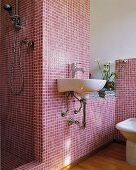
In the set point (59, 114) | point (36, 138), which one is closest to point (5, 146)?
point (36, 138)

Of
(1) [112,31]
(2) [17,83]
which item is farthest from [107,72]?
(2) [17,83]

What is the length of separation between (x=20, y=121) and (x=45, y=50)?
840 mm

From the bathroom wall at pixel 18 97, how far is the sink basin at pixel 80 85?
36 centimetres

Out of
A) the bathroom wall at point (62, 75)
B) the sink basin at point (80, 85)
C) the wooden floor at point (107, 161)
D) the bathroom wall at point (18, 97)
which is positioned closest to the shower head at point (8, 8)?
the bathroom wall at point (18, 97)

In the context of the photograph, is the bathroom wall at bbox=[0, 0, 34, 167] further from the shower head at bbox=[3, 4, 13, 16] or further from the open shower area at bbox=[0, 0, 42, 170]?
the shower head at bbox=[3, 4, 13, 16]

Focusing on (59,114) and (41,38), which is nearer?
(41,38)

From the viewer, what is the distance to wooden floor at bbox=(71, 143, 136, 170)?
6.25 ft

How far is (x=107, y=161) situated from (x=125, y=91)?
0.98 meters

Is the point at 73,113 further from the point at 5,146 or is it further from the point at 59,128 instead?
the point at 5,146

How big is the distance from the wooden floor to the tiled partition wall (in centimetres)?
36

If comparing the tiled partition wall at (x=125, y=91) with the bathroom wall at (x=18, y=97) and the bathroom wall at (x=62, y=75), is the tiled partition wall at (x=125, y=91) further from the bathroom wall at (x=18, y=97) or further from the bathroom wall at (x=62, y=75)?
the bathroom wall at (x=18, y=97)

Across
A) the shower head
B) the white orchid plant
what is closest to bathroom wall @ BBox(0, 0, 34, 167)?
the shower head

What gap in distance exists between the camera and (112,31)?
2.79 metres

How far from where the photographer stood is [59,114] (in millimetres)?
1742
